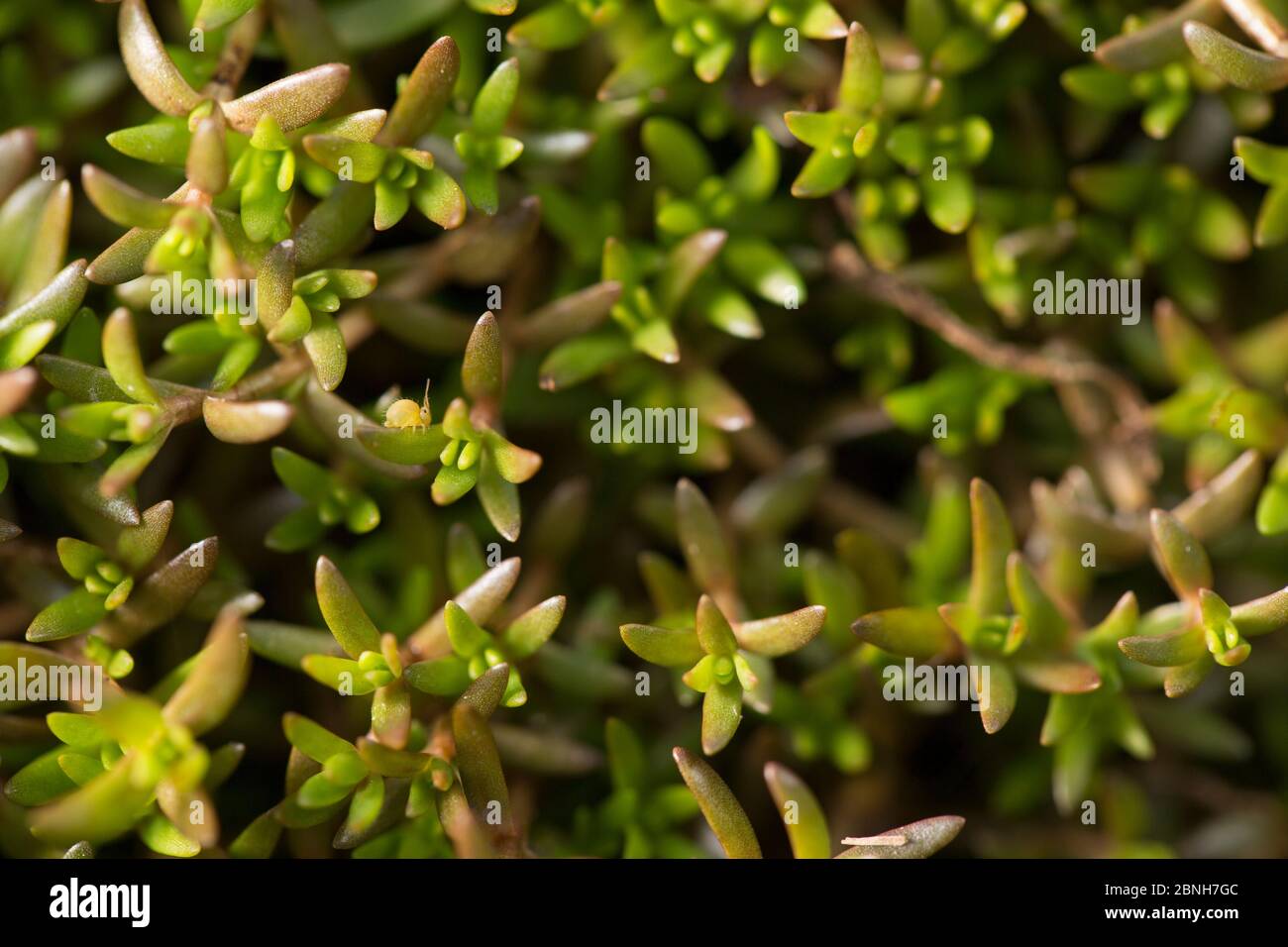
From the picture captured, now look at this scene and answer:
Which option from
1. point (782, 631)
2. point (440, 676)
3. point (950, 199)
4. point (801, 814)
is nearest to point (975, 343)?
point (950, 199)

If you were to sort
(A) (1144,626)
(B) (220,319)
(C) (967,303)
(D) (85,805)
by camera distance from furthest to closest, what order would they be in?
(C) (967,303)
(A) (1144,626)
(B) (220,319)
(D) (85,805)

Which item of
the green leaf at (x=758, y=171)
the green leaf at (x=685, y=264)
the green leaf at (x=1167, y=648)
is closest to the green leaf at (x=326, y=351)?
the green leaf at (x=685, y=264)

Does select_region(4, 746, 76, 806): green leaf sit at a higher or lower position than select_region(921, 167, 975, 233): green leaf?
lower

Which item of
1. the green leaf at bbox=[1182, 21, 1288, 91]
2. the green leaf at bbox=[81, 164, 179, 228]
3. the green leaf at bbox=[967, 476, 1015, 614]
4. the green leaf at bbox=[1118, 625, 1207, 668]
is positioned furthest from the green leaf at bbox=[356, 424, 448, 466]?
the green leaf at bbox=[1182, 21, 1288, 91]

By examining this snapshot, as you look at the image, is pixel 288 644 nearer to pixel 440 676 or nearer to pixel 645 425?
pixel 440 676

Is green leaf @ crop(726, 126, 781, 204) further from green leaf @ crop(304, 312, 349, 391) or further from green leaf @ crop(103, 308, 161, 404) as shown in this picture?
green leaf @ crop(103, 308, 161, 404)

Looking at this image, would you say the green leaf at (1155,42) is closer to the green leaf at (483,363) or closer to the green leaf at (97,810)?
the green leaf at (483,363)

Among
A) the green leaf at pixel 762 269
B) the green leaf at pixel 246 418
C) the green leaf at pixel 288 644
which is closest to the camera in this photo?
the green leaf at pixel 246 418
